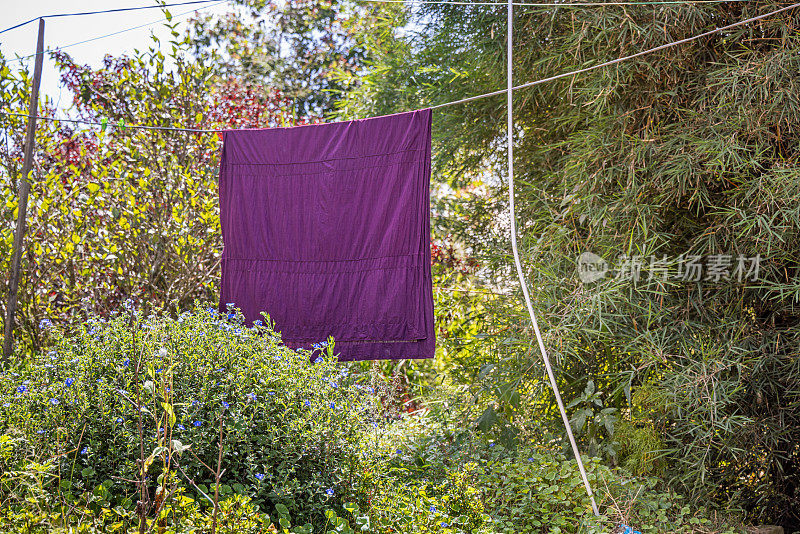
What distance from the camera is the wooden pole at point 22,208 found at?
2.85 m

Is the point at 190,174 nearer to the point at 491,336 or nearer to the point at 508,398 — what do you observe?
the point at 491,336

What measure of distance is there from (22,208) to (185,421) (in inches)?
64.1

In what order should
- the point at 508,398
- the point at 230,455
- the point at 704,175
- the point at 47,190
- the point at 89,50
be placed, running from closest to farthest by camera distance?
the point at 230,455
the point at 704,175
the point at 508,398
the point at 47,190
the point at 89,50

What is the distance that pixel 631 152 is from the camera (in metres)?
2.40

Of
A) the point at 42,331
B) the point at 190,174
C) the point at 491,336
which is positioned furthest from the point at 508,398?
the point at 42,331

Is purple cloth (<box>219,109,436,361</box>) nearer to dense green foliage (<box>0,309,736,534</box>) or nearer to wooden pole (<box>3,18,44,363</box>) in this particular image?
dense green foliage (<box>0,309,736,534</box>)

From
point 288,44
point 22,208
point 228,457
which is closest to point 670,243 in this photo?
point 228,457

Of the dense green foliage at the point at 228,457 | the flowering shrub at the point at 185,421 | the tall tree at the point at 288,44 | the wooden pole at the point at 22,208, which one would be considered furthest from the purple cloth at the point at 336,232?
the tall tree at the point at 288,44

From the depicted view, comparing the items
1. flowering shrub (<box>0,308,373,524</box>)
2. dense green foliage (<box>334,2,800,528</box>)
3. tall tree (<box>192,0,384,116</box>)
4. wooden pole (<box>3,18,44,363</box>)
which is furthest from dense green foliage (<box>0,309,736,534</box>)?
tall tree (<box>192,0,384,116</box>)

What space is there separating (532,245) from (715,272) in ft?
2.44

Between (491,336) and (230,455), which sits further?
(491,336)

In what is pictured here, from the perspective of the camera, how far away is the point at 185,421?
6.15ft

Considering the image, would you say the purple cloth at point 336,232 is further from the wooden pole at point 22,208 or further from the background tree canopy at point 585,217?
the wooden pole at point 22,208

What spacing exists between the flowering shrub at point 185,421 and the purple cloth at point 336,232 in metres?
0.50
